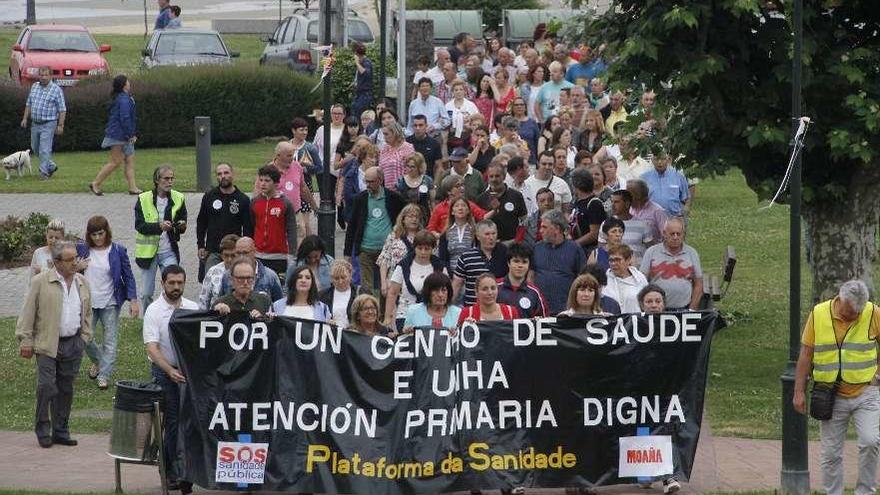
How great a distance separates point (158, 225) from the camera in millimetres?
17672

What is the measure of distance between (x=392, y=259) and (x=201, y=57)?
2063 centimetres

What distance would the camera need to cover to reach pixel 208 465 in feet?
40.8

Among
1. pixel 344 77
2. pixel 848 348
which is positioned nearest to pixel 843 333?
pixel 848 348

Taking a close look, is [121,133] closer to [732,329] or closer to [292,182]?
[292,182]

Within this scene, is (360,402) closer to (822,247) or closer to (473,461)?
(473,461)

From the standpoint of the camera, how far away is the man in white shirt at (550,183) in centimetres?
1841

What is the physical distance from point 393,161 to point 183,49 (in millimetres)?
17301

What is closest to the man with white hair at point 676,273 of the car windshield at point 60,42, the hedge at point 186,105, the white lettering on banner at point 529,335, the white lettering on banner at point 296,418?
the white lettering on banner at point 529,335

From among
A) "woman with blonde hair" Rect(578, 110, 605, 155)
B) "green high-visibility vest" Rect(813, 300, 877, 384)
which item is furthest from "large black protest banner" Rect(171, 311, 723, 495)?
"woman with blonde hair" Rect(578, 110, 605, 155)


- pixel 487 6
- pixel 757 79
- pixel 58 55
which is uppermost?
pixel 487 6

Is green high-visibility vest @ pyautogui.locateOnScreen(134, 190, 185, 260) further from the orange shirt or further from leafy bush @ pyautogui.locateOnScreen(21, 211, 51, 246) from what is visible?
the orange shirt

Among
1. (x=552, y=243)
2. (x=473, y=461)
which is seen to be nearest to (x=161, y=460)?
(x=473, y=461)

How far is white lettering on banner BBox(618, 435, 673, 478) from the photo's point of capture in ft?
40.9

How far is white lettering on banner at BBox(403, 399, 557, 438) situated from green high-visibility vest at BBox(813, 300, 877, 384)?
197cm
